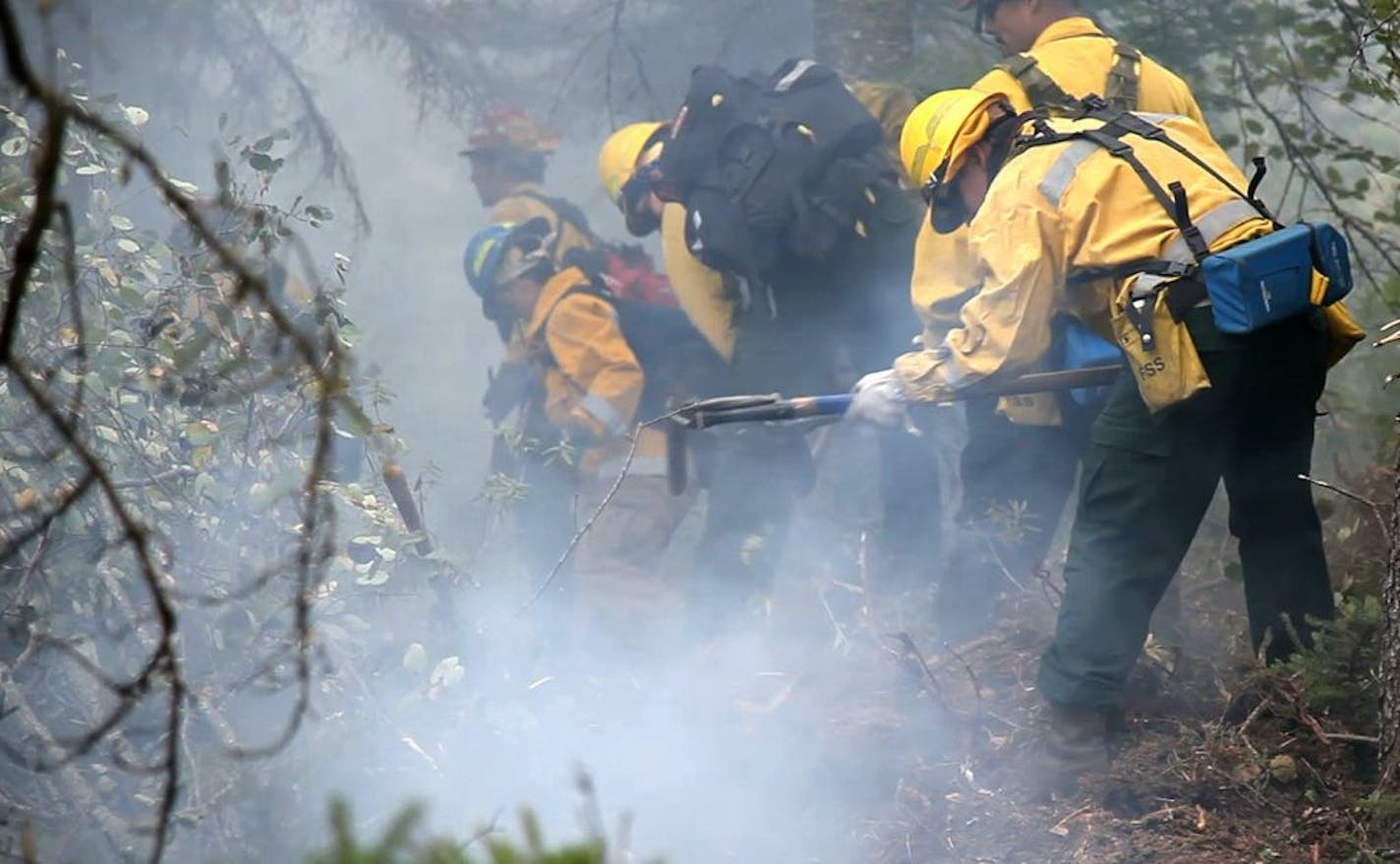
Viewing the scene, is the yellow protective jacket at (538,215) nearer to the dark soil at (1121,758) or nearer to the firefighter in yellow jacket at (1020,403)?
the firefighter in yellow jacket at (1020,403)

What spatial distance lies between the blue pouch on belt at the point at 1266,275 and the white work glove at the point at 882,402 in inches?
38.5

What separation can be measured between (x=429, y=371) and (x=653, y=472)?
6.56 meters

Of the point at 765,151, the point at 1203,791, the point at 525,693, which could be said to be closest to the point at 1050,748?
the point at 1203,791

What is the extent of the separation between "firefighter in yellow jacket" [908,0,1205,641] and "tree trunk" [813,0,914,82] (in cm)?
145

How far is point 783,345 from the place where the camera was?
5.91m

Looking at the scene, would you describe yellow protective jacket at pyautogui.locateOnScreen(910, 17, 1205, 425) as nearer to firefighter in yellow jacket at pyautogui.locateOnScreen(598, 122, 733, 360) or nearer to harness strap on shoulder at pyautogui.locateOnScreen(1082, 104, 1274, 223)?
harness strap on shoulder at pyautogui.locateOnScreen(1082, 104, 1274, 223)

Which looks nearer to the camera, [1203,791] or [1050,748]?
[1203,791]

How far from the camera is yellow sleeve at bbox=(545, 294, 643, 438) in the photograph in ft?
21.7

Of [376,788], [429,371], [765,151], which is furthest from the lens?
[429,371]

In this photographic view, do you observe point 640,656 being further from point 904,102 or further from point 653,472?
point 904,102

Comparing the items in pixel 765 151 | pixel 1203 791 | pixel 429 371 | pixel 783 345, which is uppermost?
pixel 765 151

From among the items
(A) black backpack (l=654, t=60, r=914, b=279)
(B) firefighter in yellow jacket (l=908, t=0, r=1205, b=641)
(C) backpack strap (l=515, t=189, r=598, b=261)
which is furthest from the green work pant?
(C) backpack strap (l=515, t=189, r=598, b=261)

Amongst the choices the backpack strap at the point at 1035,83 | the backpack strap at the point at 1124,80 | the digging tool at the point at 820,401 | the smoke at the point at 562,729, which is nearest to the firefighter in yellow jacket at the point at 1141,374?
the digging tool at the point at 820,401

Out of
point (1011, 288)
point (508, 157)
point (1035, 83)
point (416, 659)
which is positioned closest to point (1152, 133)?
point (1011, 288)
